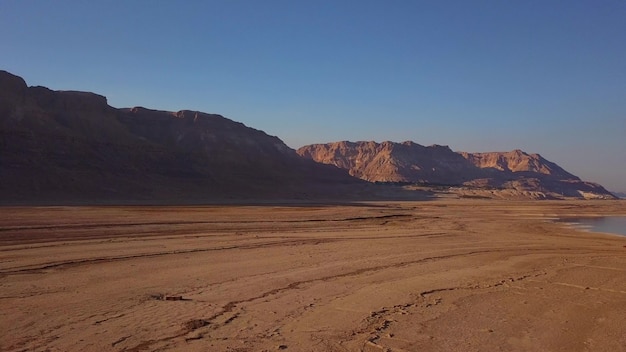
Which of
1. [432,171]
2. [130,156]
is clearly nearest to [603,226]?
[130,156]

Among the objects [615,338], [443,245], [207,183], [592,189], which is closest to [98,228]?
[443,245]

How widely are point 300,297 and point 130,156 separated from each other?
2951 inches

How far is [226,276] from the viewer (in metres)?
12.0

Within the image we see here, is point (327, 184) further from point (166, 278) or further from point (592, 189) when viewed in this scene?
point (592, 189)

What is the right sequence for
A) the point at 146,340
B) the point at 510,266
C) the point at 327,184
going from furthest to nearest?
the point at 327,184
the point at 510,266
the point at 146,340

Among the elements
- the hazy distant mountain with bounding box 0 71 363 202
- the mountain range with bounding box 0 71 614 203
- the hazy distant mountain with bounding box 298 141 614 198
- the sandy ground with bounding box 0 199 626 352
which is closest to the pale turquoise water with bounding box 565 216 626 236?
the sandy ground with bounding box 0 199 626 352

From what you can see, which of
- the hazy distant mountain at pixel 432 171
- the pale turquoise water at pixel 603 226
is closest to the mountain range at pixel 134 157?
the pale turquoise water at pixel 603 226

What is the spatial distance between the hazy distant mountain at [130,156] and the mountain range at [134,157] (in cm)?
15

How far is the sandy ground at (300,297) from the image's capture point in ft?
23.5

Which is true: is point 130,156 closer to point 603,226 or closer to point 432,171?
point 603,226

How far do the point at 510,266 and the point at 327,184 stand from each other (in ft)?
274

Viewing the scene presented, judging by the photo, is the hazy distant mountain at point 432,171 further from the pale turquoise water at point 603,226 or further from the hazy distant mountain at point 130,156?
the pale turquoise water at point 603,226

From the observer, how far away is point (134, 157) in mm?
79688

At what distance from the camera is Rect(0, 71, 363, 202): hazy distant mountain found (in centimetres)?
6334
